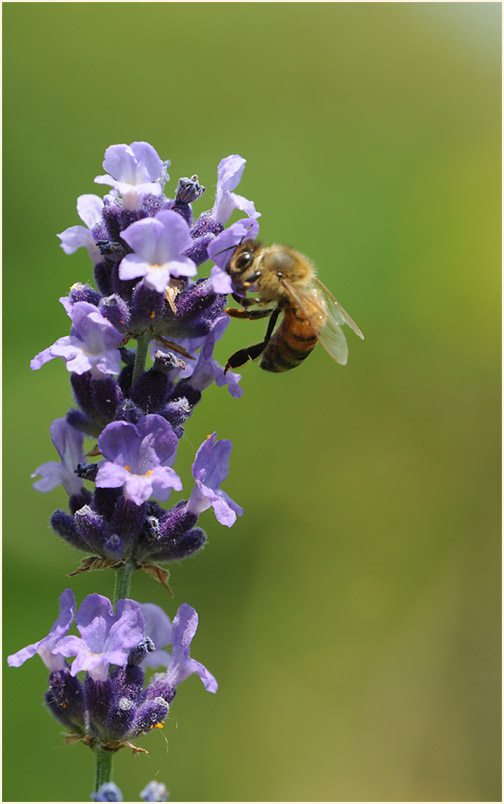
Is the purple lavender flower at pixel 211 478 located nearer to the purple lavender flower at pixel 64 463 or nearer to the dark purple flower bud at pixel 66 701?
the purple lavender flower at pixel 64 463

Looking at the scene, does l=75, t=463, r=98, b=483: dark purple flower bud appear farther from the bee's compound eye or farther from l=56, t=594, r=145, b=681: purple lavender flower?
the bee's compound eye

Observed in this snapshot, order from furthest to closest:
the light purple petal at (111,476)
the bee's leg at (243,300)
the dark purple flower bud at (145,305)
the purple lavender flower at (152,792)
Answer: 1. the bee's leg at (243,300)
2. the dark purple flower bud at (145,305)
3. the light purple petal at (111,476)
4. the purple lavender flower at (152,792)

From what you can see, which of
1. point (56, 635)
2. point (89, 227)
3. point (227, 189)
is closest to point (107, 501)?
point (56, 635)

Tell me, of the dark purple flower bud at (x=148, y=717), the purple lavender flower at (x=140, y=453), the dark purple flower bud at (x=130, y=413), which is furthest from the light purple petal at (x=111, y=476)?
the dark purple flower bud at (x=148, y=717)

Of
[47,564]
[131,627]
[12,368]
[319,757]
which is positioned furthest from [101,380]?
[319,757]

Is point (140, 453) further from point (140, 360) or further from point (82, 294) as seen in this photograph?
point (82, 294)

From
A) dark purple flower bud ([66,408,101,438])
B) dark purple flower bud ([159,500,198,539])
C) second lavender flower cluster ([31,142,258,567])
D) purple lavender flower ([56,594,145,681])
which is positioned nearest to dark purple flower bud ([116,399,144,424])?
second lavender flower cluster ([31,142,258,567])

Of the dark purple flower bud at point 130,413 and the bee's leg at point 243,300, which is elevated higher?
the bee's leg at point 243,300
